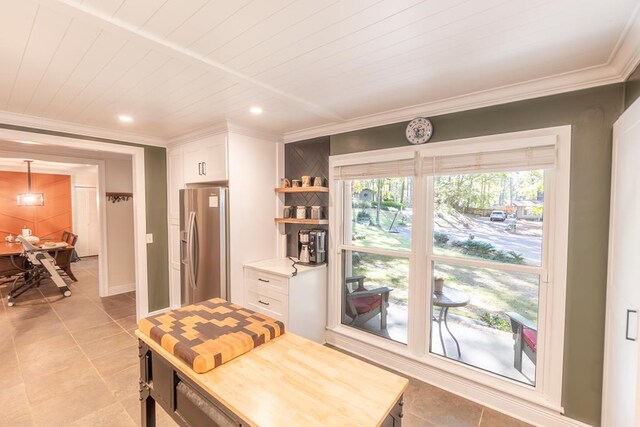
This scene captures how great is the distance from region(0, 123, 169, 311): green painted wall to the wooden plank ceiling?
134 cm

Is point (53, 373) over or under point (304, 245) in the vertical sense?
under

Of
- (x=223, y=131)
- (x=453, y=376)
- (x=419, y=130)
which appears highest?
(x=223, y=131)

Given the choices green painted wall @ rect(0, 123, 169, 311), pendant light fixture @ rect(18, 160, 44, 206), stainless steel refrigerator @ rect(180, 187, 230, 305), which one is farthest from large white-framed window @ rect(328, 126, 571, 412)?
pendant light fixture @ rect(18, 160, 44, 206)

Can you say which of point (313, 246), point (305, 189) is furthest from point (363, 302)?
point (305, 189)

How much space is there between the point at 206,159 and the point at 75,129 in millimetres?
1377

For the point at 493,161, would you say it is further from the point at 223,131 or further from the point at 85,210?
the point at 85,210

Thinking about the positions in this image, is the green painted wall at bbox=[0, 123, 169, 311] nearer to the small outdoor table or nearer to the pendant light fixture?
the small outdoor table

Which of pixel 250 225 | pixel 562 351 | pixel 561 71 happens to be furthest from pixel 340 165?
pixel 562 351

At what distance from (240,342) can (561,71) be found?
95.9 inches

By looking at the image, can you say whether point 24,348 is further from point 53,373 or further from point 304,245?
point 304,245

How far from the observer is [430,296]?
254 cm

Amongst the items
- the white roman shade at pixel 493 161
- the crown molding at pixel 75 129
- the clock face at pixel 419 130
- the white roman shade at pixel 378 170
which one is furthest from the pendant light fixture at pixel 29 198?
the white roman shade at pixel 493 161

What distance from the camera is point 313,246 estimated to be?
3.05 metres

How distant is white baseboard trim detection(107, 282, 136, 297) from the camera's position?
4861 millimetres
